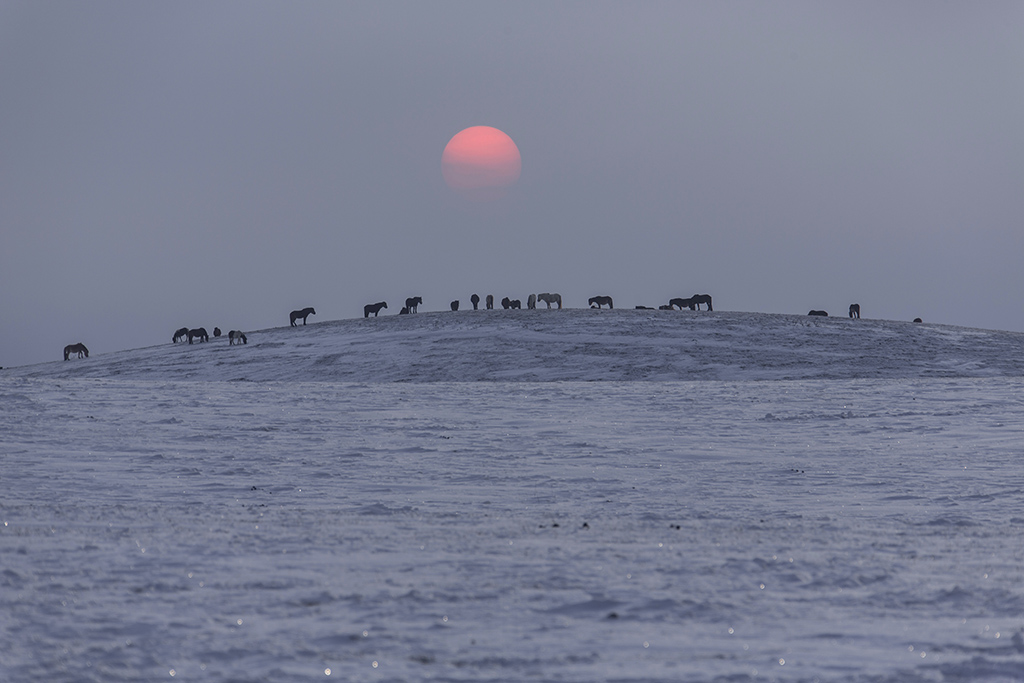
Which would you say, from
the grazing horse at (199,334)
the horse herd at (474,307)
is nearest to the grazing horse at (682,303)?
the horse herd at (474,307)

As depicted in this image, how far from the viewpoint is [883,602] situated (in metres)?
6.36

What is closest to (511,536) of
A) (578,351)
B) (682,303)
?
(578,351)

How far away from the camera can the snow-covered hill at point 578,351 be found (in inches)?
1485

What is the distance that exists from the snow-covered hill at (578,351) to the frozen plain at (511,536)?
38.9ft

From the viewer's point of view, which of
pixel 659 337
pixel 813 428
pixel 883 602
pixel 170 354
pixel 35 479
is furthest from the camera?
pixel 170 354

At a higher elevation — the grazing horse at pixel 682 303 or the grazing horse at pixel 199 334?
the grazing horse at pixel 682 303

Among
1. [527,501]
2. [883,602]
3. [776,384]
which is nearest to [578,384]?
[776,384]

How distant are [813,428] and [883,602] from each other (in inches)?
536

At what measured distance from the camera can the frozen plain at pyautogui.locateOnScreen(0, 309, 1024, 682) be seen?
5.31m

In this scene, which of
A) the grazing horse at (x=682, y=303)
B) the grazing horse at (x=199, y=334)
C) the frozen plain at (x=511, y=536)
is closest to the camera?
the frozen plain at (x=511, y=536)

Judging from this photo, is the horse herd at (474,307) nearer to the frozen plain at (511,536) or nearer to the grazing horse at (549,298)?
the grazing horse at (549,298)

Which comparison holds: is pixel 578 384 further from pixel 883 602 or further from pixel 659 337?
pixel 883 602

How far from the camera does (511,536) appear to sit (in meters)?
8.59

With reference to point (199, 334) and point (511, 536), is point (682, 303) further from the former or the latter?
point (511, 536)
